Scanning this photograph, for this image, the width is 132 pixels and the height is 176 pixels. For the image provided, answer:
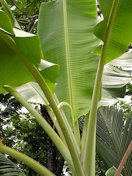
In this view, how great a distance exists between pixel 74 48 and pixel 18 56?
0.69 m

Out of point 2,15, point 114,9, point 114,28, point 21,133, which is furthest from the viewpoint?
point 21,133

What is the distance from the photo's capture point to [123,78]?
2021 millimetres

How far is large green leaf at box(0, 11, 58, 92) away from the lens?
1163 mm

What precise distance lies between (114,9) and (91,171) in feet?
2.39

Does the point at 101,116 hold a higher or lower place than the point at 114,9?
lower

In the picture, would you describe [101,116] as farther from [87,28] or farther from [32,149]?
[32,149]

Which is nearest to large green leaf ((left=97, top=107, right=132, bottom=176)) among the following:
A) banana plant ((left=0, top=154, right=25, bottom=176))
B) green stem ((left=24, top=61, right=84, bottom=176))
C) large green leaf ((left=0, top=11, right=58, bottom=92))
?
banana plant ((left=0, top=154, right=25, bottom=176))

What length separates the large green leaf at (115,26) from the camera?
1523 millimetres

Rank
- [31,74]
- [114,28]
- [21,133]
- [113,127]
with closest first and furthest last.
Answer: [31,74]
[114,28]
[113,127]
[21,133]

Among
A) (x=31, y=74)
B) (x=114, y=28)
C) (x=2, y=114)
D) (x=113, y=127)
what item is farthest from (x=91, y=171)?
(x=2, y=114)

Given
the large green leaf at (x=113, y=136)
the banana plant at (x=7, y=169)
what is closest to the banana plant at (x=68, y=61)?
the banana plant at (x=7, y=169)

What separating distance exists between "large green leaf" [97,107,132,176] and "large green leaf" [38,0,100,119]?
703 mm

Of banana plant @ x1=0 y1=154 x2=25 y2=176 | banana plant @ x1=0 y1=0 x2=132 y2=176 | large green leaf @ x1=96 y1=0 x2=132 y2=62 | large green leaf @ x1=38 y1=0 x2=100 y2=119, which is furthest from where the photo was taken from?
banana plant @ x1=0 y1=154 x2=25 y2=176

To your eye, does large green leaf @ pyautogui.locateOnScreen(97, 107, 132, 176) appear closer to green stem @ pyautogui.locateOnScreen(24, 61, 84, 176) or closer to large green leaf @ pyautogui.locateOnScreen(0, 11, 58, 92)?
green stem @ pyautogui.locateOnScreen(24, 61, 84, 176)
